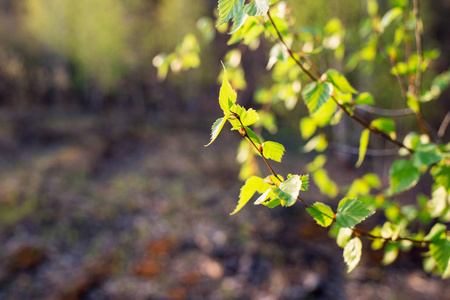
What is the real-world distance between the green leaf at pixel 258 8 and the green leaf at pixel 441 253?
697 millimetres

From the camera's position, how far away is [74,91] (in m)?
12.3

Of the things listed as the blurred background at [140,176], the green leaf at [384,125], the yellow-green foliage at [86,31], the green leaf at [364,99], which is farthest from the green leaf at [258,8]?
the yellow-green foliage at [86,31]

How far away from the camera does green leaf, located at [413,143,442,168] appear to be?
76 centimetres

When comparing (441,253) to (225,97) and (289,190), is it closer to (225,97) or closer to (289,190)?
(289,190)

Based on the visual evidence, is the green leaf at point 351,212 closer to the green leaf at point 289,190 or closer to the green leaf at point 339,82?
the green leaf at point 289,190

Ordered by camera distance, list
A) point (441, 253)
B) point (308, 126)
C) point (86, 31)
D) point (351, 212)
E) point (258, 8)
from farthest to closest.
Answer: point (86, 31), point (308, 126), point (441, 253), point (351, 212), point (258, 8)

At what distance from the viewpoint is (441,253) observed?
72 centimetres

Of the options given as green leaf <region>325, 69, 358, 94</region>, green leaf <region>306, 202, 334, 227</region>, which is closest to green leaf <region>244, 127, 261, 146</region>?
green leaf <region>306, 202, 334, 227</region>

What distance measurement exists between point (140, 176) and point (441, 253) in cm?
616

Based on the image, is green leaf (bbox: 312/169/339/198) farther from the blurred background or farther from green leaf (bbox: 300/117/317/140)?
the blurred background

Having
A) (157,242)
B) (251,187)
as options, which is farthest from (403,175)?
(157,242)

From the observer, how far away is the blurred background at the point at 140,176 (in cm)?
343

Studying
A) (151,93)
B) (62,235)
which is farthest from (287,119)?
(151,93)

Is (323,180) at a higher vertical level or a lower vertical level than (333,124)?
lower
